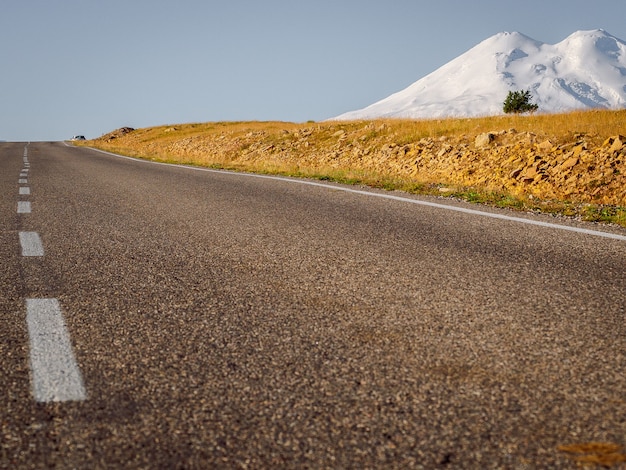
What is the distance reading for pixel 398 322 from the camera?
3.46 meters

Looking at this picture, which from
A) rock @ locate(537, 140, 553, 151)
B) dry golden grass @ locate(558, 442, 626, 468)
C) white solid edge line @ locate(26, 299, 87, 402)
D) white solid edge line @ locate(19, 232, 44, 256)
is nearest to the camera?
dry golden grass @ locate(558, 442, 626, 468)

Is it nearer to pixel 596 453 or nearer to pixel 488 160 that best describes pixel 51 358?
pixel 596 453

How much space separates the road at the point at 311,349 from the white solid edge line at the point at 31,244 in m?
0.04

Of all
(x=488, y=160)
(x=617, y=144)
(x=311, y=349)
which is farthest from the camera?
(x=488, y=160)

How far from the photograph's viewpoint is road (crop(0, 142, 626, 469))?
216 centimetres

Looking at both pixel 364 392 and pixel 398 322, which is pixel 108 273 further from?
pixel 364 392

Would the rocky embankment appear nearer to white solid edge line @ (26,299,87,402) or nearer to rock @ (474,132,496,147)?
rock @ (474,132,496,147)

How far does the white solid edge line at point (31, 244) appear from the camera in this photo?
18.2 feet

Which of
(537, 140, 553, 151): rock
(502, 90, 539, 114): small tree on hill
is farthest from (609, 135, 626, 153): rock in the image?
(502, 90, 539, 114): small tree on hill

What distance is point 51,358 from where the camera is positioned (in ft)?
9.63

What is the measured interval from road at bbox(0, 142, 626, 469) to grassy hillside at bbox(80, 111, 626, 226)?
3.64 metres

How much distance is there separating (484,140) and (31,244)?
42.0ft

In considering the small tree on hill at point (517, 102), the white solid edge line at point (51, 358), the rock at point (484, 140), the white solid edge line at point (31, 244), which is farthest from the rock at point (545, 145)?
the small tree on hill at point (517, 102)

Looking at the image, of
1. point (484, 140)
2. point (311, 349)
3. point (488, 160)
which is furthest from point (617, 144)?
point (311, 349)
